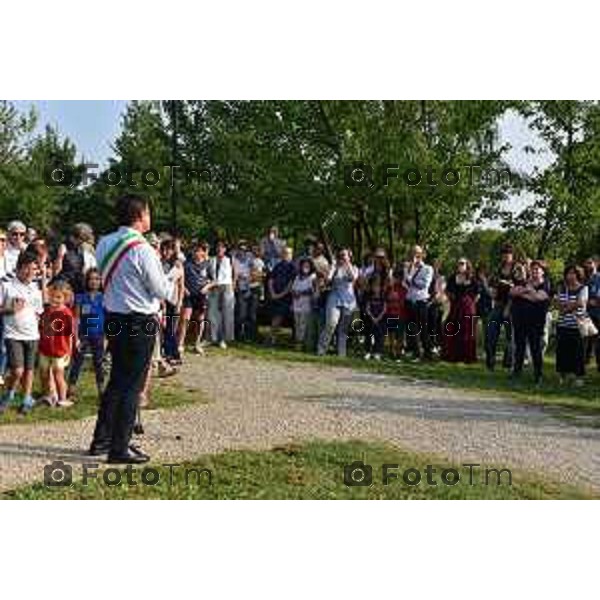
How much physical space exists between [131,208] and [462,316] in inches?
320

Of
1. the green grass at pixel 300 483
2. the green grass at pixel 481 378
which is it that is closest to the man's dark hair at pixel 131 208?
the green grass at pixel 300 483

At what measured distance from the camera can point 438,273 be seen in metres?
14.5

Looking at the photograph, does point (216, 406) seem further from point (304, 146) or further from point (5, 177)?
point (5, 177)

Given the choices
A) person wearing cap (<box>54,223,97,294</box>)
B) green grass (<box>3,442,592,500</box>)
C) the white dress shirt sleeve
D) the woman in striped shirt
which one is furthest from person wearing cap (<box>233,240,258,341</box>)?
the white dress shirt sleeve

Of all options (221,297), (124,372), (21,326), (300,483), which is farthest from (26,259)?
(221,297)

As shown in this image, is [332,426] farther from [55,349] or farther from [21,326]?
[21,326]

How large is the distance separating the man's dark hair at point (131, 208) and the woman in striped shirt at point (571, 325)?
7711 millimetres

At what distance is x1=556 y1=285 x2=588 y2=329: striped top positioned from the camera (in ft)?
42.7

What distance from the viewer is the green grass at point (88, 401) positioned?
8.76m

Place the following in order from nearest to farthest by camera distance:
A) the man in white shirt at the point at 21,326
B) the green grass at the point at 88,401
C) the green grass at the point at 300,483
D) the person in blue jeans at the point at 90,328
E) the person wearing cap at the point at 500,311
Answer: the green grass at the point at 300,483
the green grass at the point at 88,401
the man in white shirt at the point at 21,326
the person in blue jeans at the point at 90,328
the person wearing cap at the point at 500,311

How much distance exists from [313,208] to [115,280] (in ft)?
28.5

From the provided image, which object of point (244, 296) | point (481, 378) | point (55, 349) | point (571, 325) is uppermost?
point (244, 296)

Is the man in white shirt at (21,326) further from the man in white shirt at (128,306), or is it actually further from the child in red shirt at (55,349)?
the man in white shirt at (128,306)

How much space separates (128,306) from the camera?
6996 mm
